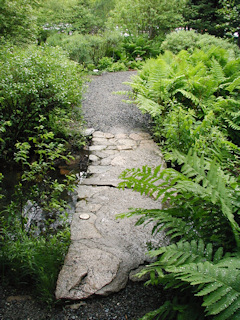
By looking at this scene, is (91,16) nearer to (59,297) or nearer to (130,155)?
(130,155)

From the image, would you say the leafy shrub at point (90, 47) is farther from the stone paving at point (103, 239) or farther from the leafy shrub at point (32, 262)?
the leafy shrub at point (32, 262)

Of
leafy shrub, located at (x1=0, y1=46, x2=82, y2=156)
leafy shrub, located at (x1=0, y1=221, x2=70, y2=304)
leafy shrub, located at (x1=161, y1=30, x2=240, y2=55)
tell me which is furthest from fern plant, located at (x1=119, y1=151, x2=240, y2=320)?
leafy shrub, located at (x1=161, y1=30, x2=240, y2=55)

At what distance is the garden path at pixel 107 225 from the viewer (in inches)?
88.3

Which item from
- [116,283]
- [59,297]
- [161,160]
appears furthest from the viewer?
[161,160]

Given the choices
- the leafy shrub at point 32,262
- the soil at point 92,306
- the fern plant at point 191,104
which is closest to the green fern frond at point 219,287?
the soil at point 92,306

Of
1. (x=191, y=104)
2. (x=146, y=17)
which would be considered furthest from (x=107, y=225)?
(x=146, y=17)

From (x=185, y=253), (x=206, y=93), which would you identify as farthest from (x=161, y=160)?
(x=185, y=253)

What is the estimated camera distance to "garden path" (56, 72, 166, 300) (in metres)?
2.24

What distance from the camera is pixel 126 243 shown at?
2639mm

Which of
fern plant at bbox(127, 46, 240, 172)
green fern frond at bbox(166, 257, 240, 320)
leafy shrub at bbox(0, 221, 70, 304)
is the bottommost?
leafy shrub at bbox(0, 221, 70, 304)

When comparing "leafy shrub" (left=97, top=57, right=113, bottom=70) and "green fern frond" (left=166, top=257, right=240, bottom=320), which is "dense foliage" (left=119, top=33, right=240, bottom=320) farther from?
"leafy shrub" (left=97, top=57, right=113, bottom=70)

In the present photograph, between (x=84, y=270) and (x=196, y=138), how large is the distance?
237cm

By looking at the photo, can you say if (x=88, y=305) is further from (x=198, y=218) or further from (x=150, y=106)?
(x=150, y=106)

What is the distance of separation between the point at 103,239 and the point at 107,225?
22cm
